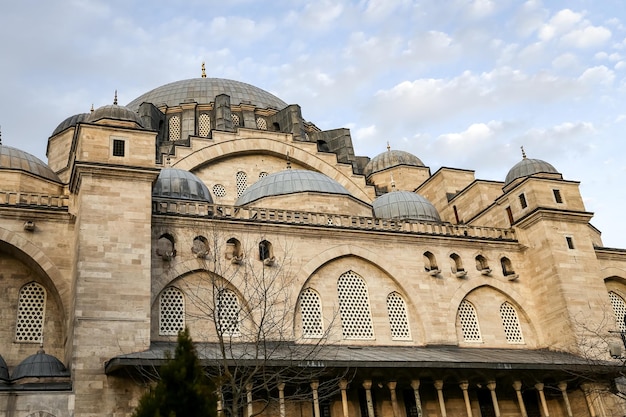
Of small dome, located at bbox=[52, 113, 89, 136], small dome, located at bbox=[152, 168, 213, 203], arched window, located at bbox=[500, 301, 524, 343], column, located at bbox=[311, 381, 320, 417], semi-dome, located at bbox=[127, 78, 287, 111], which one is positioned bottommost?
column, located at bbox=[311, 381, 320, 417]

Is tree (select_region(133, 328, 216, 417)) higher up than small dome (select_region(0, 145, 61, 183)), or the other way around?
small dome (select_region(0, 145, 61, 183))

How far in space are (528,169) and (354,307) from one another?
9.58 meters

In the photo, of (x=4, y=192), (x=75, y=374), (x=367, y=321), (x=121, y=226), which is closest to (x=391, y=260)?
(x=367, y=321)

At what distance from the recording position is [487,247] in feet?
78.9

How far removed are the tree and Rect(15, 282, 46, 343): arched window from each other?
9962 mm

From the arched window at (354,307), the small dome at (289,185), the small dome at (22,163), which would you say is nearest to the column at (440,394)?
the arched window at (354,307)

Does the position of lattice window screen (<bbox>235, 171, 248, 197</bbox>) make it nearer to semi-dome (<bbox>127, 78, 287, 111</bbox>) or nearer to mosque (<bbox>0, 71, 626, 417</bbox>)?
mosque (<bbox>0, 71, 626, 417</bbox>)

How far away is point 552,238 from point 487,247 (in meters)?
2.24

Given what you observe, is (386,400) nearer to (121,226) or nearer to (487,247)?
(487,247)

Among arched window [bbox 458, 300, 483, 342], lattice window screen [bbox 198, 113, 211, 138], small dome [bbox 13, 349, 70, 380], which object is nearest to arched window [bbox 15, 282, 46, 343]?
small dome [bbox 13, 349, 70, 380]

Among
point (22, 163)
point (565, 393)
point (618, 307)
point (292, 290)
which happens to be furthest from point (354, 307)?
point (22, 163)

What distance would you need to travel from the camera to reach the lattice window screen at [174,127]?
32312 mm

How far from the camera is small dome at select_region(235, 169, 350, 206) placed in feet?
79.5

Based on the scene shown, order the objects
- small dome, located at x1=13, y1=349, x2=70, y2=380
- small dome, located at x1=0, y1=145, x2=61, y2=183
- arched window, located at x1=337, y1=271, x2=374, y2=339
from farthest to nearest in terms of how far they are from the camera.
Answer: small dome, located at x1=0, y1=145, x2=61, y2=183 → arched window, located at x1=337, y1=271, x2=374, y2=339 → small dome, located at x1=13, y1=349, x2=70, y2=380
